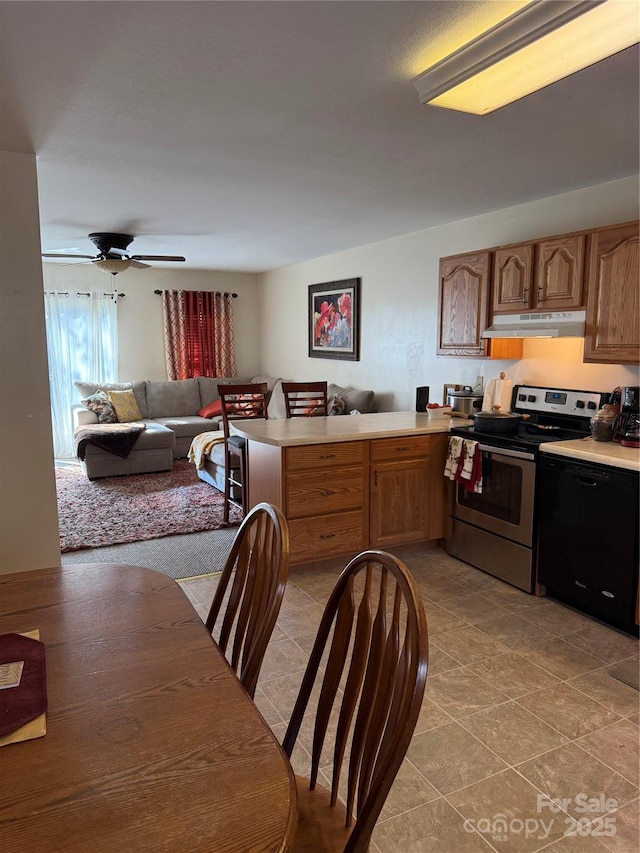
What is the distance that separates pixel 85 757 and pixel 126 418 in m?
6.28

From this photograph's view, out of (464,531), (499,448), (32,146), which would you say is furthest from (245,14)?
(464,531)

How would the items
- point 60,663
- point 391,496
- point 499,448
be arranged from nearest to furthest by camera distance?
point 60,663
point 499,448
point 391,496

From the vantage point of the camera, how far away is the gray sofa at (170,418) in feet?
18.7

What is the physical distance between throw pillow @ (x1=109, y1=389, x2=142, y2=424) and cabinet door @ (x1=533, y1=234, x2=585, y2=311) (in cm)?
495

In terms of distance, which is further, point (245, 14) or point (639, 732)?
point (639, 732)

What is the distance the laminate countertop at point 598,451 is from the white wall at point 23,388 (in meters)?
2.66

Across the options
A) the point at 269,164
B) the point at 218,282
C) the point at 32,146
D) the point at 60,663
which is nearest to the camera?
the point at 60,663

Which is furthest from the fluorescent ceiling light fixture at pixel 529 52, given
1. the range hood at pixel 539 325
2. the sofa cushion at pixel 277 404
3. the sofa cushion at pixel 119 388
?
the sofa cushion at pixel 119 388

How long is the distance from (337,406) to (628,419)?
3.00 m

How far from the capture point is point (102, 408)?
6730mm

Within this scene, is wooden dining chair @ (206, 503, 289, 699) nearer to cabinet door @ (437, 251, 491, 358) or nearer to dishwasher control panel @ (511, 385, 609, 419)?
dishwasher control panel @ (511, 385, 609, 419)

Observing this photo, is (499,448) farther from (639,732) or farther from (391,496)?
(639,732)

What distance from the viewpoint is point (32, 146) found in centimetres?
291

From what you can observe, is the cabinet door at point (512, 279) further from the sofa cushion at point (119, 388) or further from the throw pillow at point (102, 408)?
the sofa cushion at point (119, 388)
